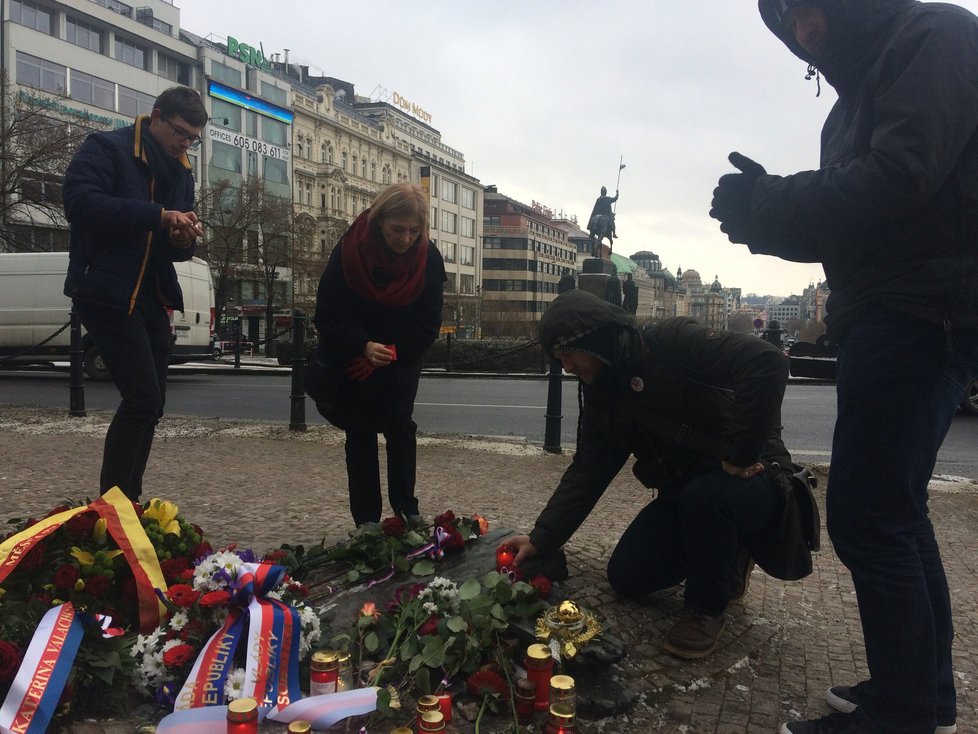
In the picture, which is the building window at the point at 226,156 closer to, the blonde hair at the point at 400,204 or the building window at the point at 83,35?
the building window at the point at 83,35

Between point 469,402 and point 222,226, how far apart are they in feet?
74.2

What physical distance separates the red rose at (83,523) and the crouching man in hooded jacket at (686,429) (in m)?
1.37

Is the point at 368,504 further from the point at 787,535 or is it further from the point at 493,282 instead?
the point at 493,282

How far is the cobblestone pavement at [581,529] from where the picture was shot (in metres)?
2.24

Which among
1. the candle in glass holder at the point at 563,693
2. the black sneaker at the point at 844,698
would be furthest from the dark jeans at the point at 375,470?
the black sneaker at the point at 844,698

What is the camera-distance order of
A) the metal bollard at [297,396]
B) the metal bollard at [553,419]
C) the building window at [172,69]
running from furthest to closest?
the building window at [172,69]
the metal bollard at [297,396]
the metal bollard at [553,419]

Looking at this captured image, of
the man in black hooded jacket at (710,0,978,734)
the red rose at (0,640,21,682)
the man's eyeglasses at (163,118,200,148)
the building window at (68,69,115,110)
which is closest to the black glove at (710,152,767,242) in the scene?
the man in black hooded jacket at (710,0,978,734)

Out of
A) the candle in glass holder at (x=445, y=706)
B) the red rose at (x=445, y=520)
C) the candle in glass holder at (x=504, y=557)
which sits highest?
the red rose at (x=445, y=520)

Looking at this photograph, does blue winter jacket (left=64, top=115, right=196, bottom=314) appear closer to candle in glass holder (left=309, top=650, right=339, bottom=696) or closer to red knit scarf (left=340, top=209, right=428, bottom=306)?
red knit scarf (left=340, top=209, right=428, bottom=306)

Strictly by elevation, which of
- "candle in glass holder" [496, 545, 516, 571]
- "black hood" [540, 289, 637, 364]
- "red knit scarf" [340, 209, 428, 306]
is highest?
"red knit scarf" [340, 209, 428, 306]

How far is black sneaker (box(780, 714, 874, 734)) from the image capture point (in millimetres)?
1860

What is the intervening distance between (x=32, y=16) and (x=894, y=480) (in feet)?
173

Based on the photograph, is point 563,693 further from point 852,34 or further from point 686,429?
point 852,34

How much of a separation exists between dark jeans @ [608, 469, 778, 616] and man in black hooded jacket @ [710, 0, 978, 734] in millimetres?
487
